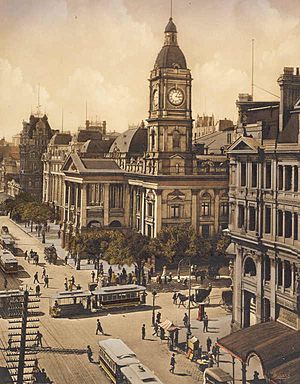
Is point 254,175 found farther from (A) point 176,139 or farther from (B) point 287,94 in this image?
(A) point 176,139

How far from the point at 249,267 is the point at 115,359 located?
417 inches

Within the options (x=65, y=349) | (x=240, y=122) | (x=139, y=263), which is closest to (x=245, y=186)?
(x=240, y=122)

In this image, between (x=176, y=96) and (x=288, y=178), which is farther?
(x=176, y=96)

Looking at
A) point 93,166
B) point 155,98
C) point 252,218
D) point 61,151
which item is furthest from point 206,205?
point 61,151

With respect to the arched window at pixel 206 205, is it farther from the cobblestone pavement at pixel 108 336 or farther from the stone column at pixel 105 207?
the cobblestone pavement at pixel 108 336

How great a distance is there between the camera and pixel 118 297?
40.5 m

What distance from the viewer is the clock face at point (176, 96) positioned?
2365 inches

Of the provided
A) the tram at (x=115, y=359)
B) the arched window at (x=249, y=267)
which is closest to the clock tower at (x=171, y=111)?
the arched window at (x=249, y=267)

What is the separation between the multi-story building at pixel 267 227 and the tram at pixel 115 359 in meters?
4.51

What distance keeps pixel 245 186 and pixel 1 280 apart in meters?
24.1

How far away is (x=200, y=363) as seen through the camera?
1134 inches

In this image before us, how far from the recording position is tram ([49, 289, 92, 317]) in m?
38.2

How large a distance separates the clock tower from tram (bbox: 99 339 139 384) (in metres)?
32.2

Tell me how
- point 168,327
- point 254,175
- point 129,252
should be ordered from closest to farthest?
point 254,175 < point 168,327 < point 129,252
